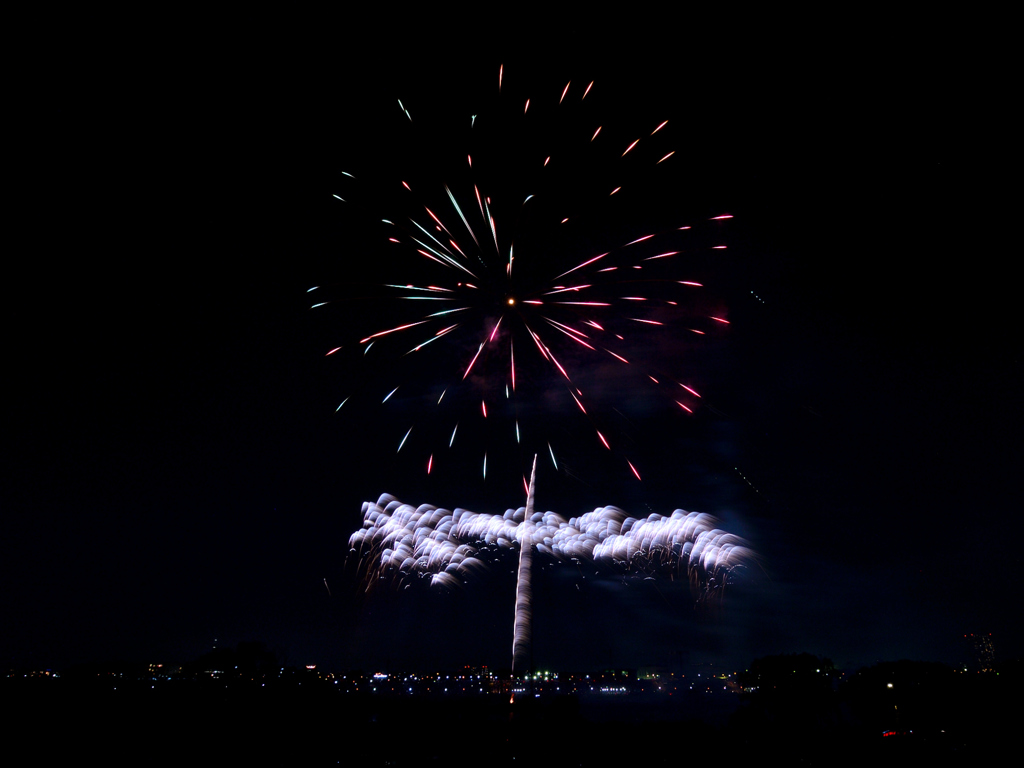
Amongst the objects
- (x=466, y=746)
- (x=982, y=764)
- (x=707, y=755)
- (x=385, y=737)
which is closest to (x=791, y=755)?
(x=707, y=755)

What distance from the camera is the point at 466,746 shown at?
38.4 metres

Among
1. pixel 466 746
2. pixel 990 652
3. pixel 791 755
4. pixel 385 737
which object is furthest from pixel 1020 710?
pixel 990 652

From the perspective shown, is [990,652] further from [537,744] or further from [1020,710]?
[537,744]

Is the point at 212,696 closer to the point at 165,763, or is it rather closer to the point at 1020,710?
the point at 165,763

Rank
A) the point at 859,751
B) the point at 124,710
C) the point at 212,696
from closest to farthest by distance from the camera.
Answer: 1. the point at 859,751
2. the point at 124,710
3. the point at 212,696

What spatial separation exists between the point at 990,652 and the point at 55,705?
9554 inches

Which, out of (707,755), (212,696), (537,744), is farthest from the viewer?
(212,696)

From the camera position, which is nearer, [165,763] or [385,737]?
[165,763]

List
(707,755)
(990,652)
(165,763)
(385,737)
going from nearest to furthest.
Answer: (165,763) < (707,755) < (385,737) < (990,652)

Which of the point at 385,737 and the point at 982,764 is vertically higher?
the point at 982,764

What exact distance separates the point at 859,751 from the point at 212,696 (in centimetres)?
5860

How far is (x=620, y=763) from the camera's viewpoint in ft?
102

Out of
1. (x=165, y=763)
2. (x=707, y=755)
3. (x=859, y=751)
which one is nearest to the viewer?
(x=165, y=763)

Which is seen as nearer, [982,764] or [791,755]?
[982,764]
